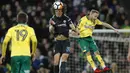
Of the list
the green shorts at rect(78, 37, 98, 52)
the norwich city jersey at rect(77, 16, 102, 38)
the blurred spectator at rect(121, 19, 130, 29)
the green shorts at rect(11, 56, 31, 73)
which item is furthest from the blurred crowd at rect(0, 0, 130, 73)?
the green shorts at rect(11, 56, 31, 73)

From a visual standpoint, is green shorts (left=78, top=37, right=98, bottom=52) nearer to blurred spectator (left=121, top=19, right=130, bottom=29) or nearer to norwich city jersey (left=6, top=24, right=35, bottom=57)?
norwich city jersey (left=6, top=24, right=35, bottom=57)

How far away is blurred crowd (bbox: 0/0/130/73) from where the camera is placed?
23.5 meters

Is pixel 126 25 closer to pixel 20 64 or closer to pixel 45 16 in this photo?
pixel 45 16

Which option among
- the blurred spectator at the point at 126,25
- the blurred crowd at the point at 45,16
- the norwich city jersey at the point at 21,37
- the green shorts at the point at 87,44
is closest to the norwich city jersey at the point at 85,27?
the green shorts at the point at 87,44

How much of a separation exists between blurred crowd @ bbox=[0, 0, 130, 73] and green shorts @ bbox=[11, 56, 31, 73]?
5.74 m

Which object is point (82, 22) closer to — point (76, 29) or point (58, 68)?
point (76, 29)

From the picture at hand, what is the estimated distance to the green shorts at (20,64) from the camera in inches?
627

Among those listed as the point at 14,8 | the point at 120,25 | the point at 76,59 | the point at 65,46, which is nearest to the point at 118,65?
the point at 76,59

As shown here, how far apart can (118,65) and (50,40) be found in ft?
15.6

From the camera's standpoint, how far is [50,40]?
25.8 m

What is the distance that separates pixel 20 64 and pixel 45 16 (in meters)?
11.5

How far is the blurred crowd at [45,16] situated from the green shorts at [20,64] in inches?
226

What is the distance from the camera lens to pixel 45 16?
90.2 ft

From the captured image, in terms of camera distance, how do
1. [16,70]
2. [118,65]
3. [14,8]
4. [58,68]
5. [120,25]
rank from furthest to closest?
[14,8] < [120,25] < [118,65] < [58,68] < [16,70]
